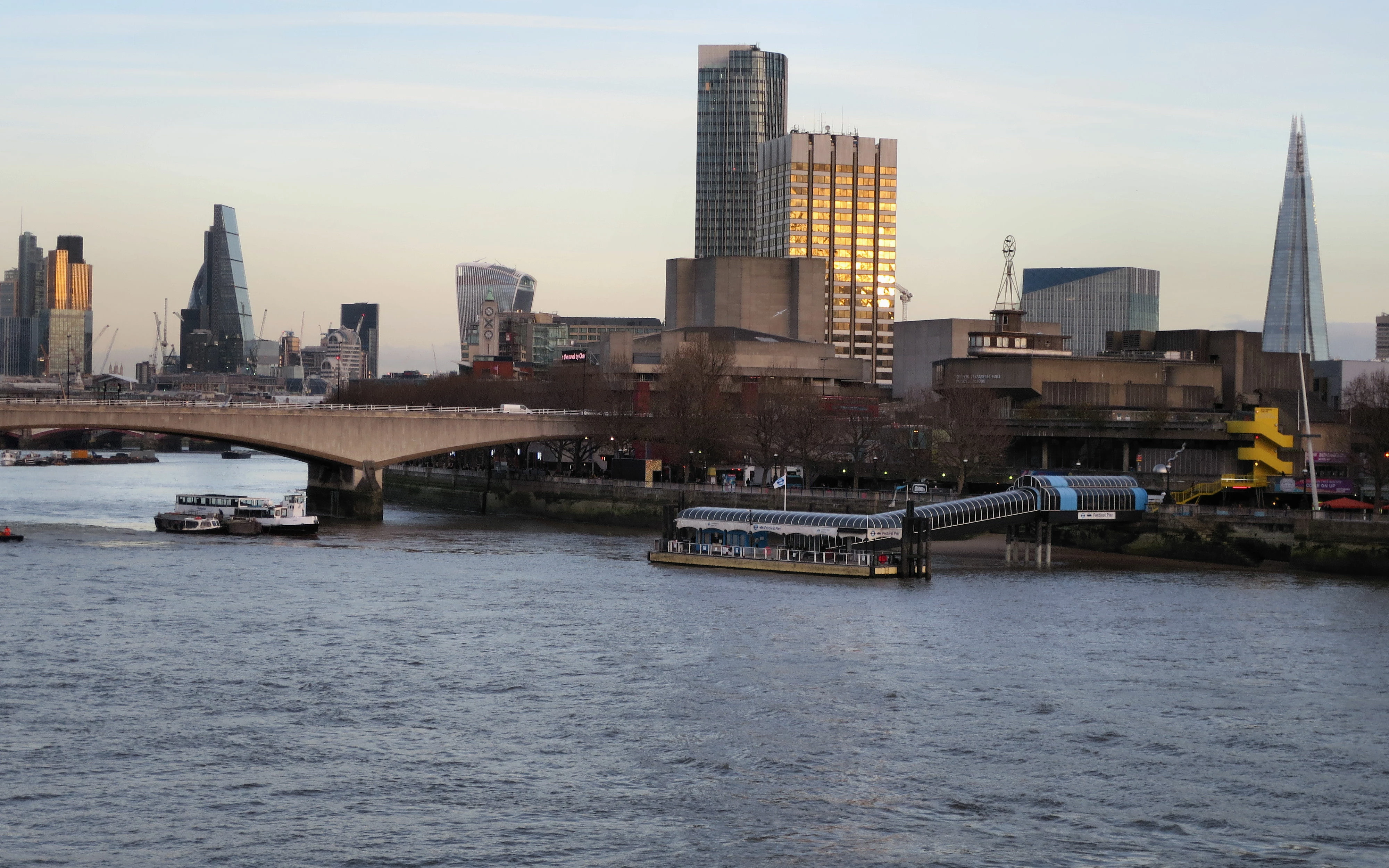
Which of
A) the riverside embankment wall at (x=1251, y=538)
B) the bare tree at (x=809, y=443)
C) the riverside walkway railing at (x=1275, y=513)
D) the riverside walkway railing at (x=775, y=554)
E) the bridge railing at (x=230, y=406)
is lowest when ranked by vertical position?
the riverside walkway railing at (x=775, y=554)

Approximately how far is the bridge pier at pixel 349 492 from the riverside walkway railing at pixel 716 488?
1349 cm

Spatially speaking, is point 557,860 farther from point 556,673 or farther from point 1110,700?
point 1110,700

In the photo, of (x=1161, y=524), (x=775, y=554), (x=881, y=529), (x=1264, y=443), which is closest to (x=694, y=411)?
(x=1264, y=443)

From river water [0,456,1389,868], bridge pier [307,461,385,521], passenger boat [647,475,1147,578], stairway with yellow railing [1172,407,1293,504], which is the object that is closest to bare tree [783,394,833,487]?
stairway with yellow railing [1172,407,1293,504]

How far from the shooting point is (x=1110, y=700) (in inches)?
1761

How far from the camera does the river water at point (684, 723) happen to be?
32.3 m

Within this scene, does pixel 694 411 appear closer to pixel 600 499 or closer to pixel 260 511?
pixel 600 499

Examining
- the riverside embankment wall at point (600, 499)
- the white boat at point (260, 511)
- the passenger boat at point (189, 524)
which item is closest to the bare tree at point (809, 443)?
the riverside embankment wall at point (600, 499)

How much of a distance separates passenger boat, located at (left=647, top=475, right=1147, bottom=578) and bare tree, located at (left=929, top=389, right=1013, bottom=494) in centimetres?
1877

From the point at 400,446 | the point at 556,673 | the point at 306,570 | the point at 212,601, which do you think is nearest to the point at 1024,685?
the point at 556,673

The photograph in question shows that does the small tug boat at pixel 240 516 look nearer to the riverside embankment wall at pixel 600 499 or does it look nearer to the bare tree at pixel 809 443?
the riverside embankment wall at pixel 600 499

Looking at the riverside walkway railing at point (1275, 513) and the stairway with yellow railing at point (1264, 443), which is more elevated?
the stairway with yellow railing at point (1264, 443)

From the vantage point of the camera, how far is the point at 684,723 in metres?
41.2

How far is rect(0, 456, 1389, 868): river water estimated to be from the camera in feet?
106
